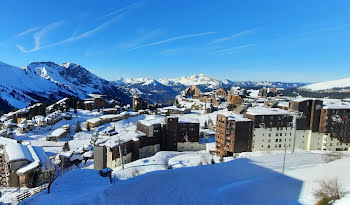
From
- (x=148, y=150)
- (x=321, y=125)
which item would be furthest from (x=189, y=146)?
(x=321, y=125)

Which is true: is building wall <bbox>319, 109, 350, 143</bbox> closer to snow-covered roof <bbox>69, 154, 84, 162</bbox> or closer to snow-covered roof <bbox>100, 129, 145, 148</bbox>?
snow-covered roof <bbox>100, 129, 145, 148</bbox>

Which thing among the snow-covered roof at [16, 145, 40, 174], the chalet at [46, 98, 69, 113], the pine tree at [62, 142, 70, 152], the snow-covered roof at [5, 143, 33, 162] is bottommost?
the pine tree at [62, 142, 70, 152]

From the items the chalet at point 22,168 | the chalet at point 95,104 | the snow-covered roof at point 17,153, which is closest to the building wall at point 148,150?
the chalet at point 22,168

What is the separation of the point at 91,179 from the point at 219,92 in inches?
5724

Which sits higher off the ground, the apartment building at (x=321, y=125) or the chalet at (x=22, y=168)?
the apartment building at (x=321, y=125)

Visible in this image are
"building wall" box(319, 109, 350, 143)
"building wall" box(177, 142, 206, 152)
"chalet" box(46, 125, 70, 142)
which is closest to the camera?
"building wall" box(319, 109, 350, 143)

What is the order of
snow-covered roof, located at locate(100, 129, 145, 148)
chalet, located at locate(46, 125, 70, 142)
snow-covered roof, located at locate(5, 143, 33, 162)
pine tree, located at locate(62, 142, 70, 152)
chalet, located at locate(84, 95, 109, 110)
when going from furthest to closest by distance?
chalet, located at locate(84, 95, 109, 110) → chalet, located at locate(46, 125, 70, 142) → pine tree, located at locate(62, 142, 70, 152) → snow-covered roof, located at locate(100, 129, 145, 148) → snow-covered roof, located at locate(5, 143, 33, 162)

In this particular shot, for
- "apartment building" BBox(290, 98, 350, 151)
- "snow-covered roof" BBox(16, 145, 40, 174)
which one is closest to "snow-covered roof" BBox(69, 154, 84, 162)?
"snow-covered roof" BBox(16, 145, 40, 174)

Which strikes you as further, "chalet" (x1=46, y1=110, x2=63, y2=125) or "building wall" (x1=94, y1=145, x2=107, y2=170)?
"chalet" (x1=46, y1=110, x2=63, y2=125)

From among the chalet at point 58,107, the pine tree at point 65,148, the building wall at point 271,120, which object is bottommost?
the pine tree at point 65,148

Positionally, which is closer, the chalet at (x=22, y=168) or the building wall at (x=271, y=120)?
the chalet at (x=22, y=168)

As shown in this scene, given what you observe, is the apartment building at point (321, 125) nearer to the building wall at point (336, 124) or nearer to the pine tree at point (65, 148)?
the building wall at point (336, 124)

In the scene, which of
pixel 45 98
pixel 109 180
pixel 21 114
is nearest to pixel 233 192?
pixel 109 180

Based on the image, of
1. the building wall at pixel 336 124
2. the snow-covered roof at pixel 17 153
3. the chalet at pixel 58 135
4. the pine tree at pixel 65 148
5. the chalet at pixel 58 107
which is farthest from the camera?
the chalet at pixel 58 107
